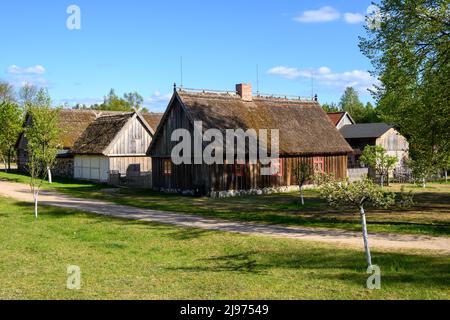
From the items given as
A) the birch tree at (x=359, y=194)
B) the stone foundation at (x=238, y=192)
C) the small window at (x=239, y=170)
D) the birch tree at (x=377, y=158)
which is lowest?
the stone foundation at (x=238, y=192)

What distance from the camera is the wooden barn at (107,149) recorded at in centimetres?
4406

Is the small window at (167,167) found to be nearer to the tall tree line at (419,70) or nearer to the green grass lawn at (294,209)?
the green grass lawn at (294,209)

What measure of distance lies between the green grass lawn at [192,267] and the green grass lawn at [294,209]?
15.3 ft

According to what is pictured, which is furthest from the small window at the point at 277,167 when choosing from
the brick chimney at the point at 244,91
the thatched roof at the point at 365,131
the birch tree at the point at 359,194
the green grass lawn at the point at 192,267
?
the birch tree at the point at 359,194

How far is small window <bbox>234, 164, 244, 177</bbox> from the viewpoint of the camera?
36.2 m

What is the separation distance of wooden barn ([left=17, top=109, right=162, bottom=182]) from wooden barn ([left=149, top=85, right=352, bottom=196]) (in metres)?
5.07

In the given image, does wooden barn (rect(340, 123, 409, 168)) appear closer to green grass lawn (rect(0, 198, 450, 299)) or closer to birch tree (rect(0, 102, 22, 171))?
birch tree (rect(0, 102, 22, 171))

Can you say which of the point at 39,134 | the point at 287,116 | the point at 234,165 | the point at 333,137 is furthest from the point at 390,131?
the point at 39,134

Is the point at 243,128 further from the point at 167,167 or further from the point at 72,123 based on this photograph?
the point at 72,123

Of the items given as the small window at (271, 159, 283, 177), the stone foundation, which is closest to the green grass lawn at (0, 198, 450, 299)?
the stone foundation

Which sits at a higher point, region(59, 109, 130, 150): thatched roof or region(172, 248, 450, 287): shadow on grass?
region(59, 109, 130, 150): thatched roof

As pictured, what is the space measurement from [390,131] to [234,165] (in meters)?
27.1

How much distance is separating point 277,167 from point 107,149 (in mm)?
14898
